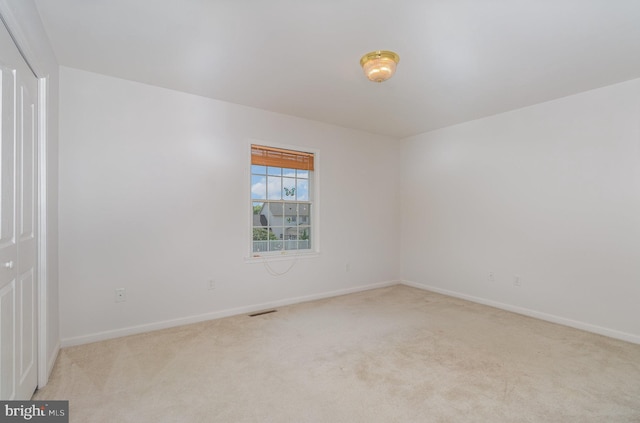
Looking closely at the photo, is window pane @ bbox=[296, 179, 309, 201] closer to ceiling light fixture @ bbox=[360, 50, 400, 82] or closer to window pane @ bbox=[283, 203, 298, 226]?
window pane @ bbox=[283, 203, 298, 226]

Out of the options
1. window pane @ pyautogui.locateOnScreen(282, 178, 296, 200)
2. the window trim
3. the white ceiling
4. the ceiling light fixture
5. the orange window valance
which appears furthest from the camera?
window pane @ pyautogui.locateOnScreen(282, 178, 296, 200)

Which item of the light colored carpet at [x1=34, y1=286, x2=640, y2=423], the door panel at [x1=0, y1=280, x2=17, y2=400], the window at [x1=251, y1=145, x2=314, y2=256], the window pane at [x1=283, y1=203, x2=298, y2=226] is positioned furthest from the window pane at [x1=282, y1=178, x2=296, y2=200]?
the door panel at [x1=0, y1=280, x2=17, y2=400]

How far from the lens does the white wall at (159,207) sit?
2.82 metres

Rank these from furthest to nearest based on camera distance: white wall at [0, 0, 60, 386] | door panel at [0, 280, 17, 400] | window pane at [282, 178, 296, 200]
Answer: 1. window pane at [282, 178, 296, 200]
2. white wall at [0, 0, 60, 386]
3. door panel at [0, 280, 17, 400]

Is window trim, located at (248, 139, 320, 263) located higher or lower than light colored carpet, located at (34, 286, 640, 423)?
higher

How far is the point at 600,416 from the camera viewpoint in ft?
6.02

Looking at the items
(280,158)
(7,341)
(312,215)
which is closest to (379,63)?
(280,158)

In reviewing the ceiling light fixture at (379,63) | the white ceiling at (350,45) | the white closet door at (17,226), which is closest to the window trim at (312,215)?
the white ceiling at (350,45)

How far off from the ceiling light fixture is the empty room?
0.02 meters

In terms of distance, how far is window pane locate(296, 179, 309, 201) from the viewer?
14.2 feet

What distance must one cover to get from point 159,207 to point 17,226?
1.49 meters

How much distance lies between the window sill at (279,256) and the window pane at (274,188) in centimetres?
75

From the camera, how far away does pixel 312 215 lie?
4410 millimetres

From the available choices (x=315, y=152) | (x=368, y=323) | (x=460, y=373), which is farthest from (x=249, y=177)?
(x=460, y=373)
